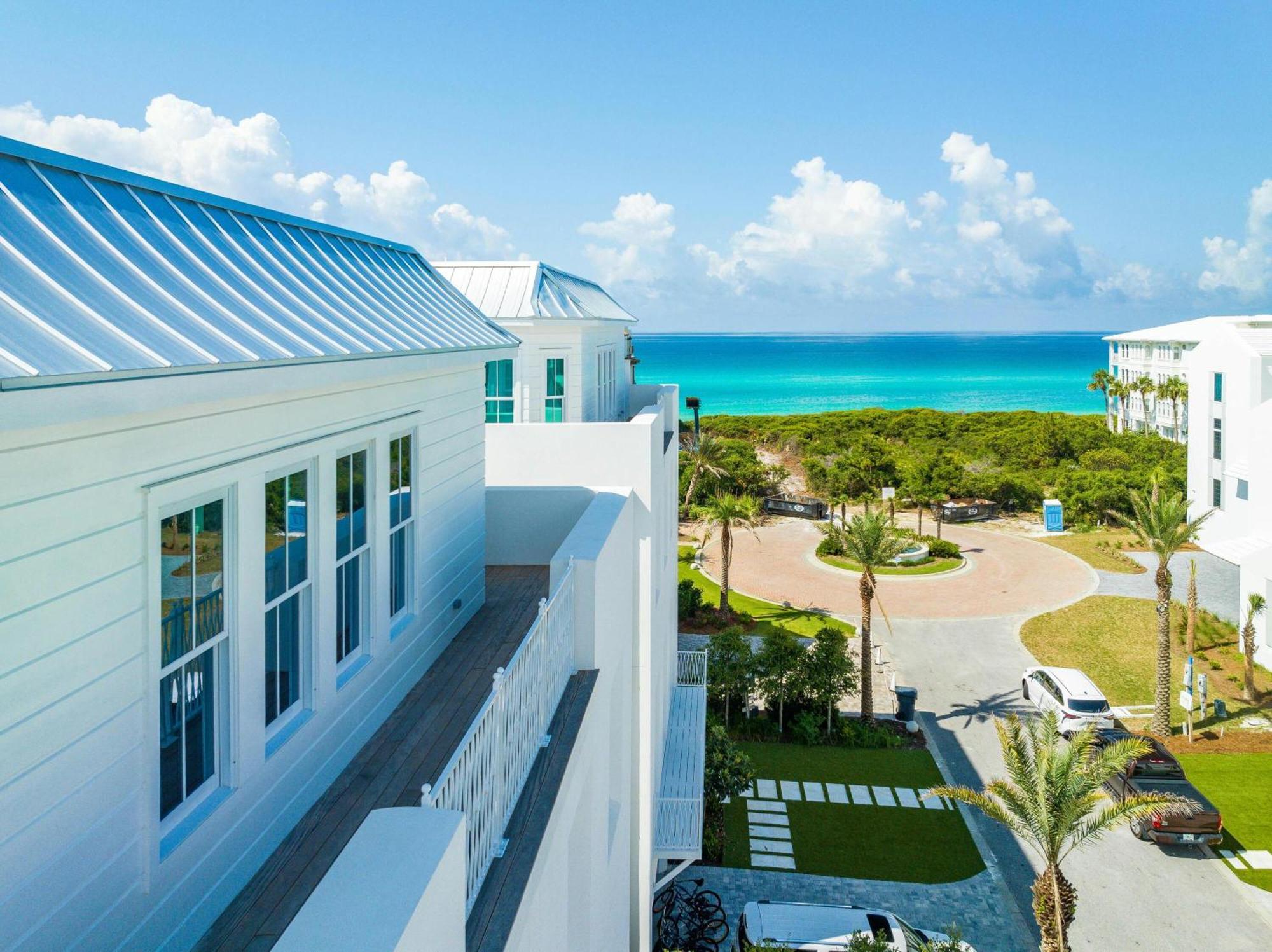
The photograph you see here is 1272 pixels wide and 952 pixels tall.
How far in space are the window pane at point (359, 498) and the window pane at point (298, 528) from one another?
81cm

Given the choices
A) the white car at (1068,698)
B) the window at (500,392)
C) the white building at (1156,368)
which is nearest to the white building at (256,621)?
the window at (500,392)

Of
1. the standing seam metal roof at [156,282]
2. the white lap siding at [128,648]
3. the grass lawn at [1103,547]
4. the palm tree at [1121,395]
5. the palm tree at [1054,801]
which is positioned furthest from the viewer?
the palm tree at [1121,395]

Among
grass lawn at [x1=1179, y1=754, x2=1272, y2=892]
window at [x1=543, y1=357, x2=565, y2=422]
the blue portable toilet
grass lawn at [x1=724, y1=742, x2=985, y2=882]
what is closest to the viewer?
window at [x1=543, y1=357, x2=565, y2=422]

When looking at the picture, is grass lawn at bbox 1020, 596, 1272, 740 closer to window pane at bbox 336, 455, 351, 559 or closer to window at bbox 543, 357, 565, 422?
window at bbox 543, 357, 565, 422

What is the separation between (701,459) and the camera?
38.1 m

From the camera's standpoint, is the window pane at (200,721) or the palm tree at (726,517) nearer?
the window pane at (200,721)

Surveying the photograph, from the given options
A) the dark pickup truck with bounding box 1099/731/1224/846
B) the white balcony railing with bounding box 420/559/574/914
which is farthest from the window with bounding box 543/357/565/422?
the dark pickup truck with bounding box 1099/731/1224/846

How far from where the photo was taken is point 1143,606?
109 ft

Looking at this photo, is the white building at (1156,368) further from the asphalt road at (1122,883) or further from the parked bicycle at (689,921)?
the parked bicycle at (689,921)

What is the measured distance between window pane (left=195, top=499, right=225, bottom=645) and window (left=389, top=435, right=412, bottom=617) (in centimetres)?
268

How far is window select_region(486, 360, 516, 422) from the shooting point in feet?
53.7

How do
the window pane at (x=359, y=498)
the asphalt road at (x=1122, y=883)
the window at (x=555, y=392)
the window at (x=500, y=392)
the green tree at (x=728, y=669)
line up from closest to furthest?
the window pane at (x=359, y=498), the asphalt road at (x=1122, y=883), the window at (x=500, y=392), the window at (x=555, y=392), the green tree at (x=728, y=669)

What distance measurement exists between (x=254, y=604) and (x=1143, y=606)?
34282 mm

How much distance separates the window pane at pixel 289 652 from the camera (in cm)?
606
